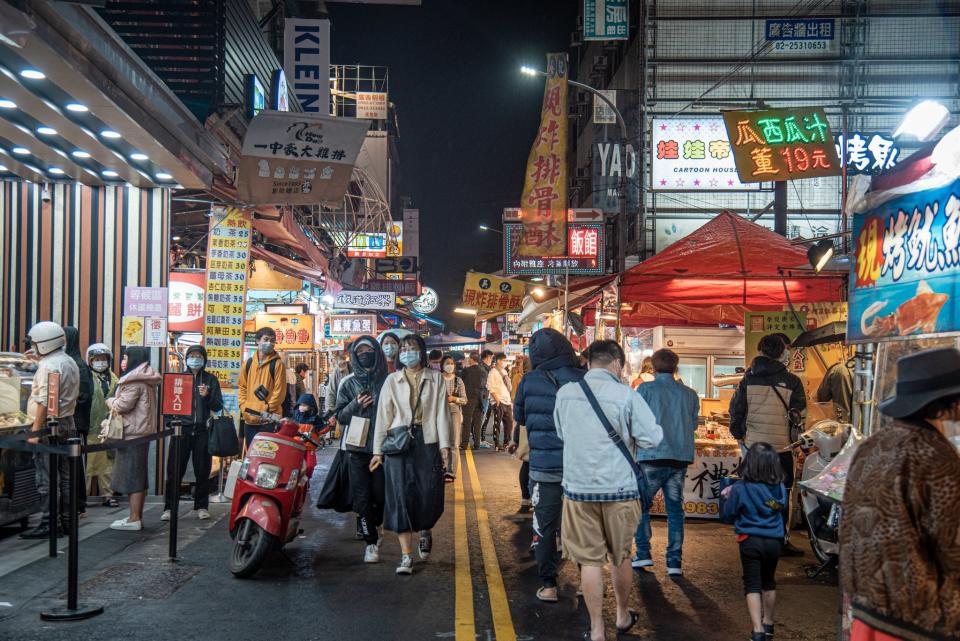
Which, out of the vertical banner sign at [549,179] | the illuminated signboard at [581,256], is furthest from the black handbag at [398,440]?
the illuminated signboard at [581,256]

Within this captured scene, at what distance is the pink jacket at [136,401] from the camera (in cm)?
946

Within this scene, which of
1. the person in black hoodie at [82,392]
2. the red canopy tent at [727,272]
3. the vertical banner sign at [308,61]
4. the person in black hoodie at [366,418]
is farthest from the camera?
the vertical banner sign at [308,61]

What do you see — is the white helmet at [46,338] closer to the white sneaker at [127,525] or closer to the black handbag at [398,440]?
the white sneaker at [127,525]

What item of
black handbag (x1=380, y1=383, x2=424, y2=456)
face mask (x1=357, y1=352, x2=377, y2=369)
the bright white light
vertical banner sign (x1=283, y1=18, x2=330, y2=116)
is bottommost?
black handbag (x1=380, y1=383, x2=424, y2=456)

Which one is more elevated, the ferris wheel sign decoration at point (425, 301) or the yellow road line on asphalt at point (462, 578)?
the ferris wheel sign decoration at point (425, 301)

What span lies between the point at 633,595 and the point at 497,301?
50.6 feet

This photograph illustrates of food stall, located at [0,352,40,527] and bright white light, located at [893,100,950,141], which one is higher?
bright white light, located at [893,100,950,141]

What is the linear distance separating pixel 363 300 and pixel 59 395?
1666 centimetres

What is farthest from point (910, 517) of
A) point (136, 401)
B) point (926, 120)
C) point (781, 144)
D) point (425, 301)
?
point (425, 301)

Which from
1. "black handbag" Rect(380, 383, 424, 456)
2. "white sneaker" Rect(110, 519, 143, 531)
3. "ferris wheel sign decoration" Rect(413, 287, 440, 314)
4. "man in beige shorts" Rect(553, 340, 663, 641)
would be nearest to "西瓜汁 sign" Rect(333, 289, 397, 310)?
"white sneaker" Rect(110, 519, 143, 531)

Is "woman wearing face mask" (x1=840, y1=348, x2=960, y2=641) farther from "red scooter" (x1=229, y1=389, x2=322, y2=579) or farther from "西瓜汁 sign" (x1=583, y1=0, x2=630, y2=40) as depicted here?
"西瓜汁 sign" (x1=583, y1=0, x2=630, y2=40)

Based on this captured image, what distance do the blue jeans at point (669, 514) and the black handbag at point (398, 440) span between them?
211cm

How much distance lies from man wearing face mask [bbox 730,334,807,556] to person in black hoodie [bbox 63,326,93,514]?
277 inches

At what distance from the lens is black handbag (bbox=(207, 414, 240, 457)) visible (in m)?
10.5
